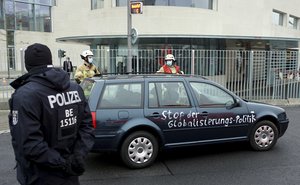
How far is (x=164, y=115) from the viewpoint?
5.12 metres

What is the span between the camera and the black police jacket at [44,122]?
2170mm

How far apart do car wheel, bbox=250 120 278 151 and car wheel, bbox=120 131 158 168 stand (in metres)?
1.95

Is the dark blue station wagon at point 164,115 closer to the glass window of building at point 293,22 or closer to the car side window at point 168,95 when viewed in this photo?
the car side window at point 168,95

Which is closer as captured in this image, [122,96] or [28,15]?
[122,96]

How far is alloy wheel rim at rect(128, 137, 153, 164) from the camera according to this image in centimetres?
500

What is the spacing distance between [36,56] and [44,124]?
19.2 inches

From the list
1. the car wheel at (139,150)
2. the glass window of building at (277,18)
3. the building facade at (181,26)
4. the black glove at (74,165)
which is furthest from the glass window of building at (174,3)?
the black glove at (74,165)

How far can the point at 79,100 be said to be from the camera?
2.50 m

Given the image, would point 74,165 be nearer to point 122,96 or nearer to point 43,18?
point 122,96

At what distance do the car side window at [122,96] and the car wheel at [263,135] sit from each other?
2.27m

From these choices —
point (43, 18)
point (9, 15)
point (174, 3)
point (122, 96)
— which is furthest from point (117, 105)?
point (43, 18)

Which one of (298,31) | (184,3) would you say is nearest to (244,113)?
(184,3)

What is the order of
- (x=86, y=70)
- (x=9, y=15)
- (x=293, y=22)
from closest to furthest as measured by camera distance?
(x=86, y=70) → (x=293, y=22) → (x=9, y=15)

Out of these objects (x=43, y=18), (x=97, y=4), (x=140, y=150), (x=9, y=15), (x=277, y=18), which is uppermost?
(x=43, y=18)
